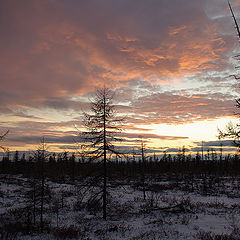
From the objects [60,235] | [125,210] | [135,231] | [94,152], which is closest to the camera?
[60,235]

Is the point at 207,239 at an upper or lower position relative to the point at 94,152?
lower

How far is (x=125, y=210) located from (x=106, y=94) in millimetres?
12148

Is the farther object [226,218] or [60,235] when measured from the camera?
[226,218]

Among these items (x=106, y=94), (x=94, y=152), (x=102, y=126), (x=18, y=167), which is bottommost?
(x=18, y=167)

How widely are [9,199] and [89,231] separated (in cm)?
1862

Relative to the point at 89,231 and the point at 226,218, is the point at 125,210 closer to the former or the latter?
the point at 89,231

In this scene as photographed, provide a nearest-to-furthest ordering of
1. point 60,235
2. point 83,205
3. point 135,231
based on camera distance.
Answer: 1. point 60,235
2. point 135,231
3. point 83,205

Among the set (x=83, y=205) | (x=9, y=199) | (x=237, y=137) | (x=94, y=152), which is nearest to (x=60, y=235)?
(x=94, y=152)

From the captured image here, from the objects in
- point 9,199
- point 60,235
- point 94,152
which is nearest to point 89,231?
point 60,235

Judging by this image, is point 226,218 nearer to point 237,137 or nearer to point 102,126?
point 237,137

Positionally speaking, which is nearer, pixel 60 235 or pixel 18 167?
pixel 60 235

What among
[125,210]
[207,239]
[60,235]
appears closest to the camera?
[207,239]

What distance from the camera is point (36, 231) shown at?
14.0 m

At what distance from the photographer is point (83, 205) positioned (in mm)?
22969
